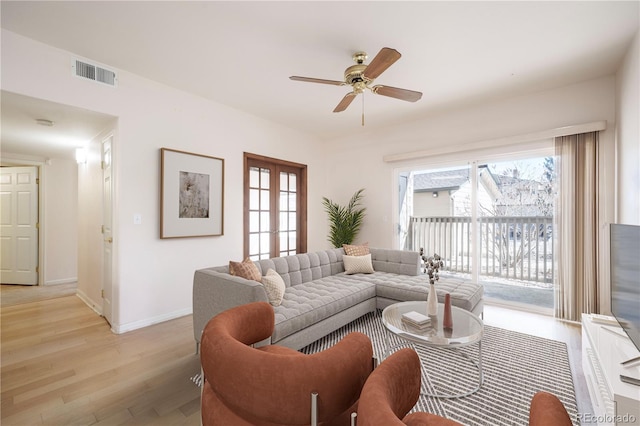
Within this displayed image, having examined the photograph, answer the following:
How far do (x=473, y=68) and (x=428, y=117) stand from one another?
4.84 ft

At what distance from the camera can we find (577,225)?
3283 mm

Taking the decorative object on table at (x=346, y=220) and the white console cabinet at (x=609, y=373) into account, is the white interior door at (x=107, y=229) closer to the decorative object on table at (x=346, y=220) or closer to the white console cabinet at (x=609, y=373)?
the decorative object on table at (x=346, y=220)

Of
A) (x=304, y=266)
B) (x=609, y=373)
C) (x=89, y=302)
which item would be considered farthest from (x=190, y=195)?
(x=609, y=373)

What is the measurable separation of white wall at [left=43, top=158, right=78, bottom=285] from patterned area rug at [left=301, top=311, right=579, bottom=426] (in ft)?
18.1

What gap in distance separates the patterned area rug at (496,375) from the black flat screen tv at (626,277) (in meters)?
0.65

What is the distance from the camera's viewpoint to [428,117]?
4.50 meters

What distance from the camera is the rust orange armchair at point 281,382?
85 centimetres

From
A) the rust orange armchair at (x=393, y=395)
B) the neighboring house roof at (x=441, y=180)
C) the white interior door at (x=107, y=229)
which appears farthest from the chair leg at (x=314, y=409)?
the neighboring house roof at (x=441, y=180)

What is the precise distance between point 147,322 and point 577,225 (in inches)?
199

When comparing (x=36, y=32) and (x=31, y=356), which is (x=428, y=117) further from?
(x=31, y=356)

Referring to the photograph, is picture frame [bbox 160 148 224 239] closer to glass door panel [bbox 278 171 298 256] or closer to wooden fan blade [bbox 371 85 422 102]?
glass door panel [bbox 278 171 298 256]

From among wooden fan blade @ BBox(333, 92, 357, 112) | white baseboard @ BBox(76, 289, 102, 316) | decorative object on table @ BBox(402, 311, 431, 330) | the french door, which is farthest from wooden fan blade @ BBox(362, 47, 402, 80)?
white baseboard @ BBox(76, 289, 102, 316)

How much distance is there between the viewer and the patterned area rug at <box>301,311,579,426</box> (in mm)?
1763

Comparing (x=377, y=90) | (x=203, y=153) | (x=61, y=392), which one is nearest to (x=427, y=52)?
(x=377, y=90)
